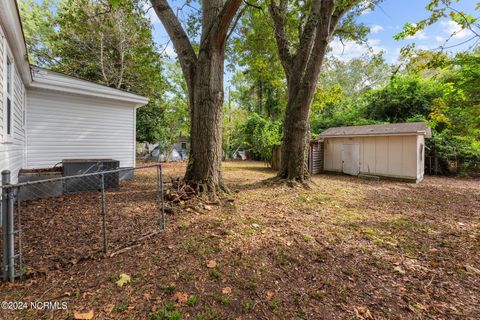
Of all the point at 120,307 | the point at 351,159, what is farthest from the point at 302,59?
the point at 120,307

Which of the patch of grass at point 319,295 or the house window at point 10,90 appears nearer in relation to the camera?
the patch of grass at point 319,295

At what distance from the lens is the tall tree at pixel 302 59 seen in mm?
6523

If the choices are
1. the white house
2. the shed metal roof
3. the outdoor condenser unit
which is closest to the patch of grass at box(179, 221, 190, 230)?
the outdoor condenser unit

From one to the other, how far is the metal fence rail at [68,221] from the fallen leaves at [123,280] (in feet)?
2.04

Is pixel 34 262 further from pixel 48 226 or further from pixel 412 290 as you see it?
pixel 412 290

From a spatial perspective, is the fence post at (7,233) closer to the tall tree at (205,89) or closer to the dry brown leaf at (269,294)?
the dry brown leaf at (269,294)

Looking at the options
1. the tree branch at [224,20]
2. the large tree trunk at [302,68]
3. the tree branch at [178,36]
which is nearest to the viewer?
the tree branch at [224,20]

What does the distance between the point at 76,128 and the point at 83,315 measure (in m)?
7.04

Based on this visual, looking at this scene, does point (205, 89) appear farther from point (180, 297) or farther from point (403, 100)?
point (403, 100)

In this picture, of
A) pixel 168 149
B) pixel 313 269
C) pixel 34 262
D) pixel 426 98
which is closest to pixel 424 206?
pixel 313 269

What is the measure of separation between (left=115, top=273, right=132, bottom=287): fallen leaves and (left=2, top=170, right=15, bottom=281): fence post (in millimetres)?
1027

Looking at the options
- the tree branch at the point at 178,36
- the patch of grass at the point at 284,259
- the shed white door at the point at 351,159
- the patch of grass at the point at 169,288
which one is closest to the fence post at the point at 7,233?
the patch of grass at the point at 169,288

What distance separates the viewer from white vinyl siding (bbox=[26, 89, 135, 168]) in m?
6.34

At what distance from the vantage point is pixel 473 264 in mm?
2811
